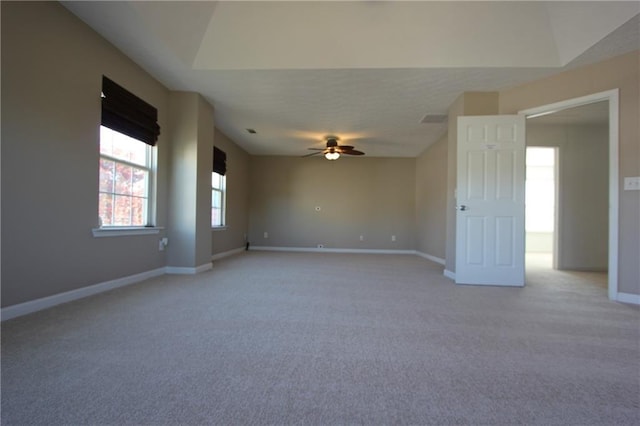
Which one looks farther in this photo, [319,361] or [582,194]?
[582,194]

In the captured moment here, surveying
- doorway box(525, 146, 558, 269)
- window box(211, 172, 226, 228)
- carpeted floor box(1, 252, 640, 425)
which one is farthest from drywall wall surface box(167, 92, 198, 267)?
doorway box(525, 146, 558, 269)

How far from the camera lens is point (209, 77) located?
353 centimetres

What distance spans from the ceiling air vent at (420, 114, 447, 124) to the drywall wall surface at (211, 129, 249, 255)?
3701mm

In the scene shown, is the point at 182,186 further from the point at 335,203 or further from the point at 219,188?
the point at 335,203

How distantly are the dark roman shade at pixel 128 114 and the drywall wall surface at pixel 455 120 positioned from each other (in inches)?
150

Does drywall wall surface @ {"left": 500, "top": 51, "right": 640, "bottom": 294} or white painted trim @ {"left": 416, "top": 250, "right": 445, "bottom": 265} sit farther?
white painted trim @ {"left": 416, "top": 250, "right": 445, "bottom": 265}

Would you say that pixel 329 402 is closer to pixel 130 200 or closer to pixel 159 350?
pixel 159 350

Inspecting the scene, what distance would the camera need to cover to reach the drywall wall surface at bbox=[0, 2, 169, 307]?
6.77ft

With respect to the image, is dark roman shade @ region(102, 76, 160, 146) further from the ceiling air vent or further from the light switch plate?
the light switch plate

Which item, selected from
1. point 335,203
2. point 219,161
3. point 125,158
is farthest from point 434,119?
point 125,158

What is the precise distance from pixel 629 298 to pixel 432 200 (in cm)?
363

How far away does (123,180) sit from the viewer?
3.24 meters

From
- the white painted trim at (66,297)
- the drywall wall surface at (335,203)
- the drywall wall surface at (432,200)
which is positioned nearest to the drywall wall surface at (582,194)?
the drywall wall surface at (432,200)

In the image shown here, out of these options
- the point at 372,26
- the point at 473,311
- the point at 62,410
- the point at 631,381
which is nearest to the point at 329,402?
the point at 62,410
